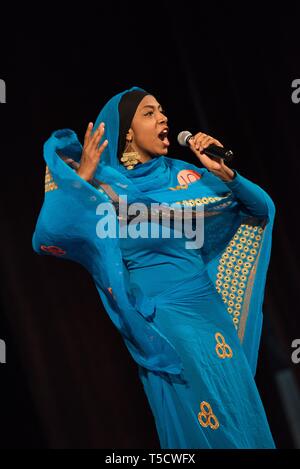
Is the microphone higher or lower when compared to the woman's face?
lower

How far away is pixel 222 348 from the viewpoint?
188 centimetres

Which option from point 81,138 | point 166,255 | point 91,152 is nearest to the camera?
point 91,152

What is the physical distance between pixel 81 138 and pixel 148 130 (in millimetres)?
905

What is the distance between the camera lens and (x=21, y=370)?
264 cm

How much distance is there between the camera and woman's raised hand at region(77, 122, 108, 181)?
1797 millimetres

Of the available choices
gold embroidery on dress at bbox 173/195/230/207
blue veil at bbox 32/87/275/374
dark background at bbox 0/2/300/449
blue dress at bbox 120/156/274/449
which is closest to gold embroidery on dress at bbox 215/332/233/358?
blue dress at bbox 120/156/274/449

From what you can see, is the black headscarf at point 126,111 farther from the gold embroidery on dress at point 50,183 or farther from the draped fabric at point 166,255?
the gold embroidery on dress at point 50,183

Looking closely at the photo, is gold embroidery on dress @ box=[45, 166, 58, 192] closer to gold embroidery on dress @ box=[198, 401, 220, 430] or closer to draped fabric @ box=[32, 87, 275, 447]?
draped fabric @ box=[32, 87, 275, 447]

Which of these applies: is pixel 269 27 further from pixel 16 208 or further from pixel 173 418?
pixel 173 418

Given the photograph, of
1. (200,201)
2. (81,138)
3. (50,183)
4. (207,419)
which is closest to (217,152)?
(200,201)

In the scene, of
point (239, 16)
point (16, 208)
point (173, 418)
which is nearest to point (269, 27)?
point (239, 16)

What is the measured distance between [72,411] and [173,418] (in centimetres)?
94

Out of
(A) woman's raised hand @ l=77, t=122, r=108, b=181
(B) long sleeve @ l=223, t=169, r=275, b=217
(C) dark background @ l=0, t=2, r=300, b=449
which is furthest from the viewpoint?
(C) dark background @ l=0, t=2, r=300, b=449

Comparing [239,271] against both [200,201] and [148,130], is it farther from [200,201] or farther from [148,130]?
[148,130]
